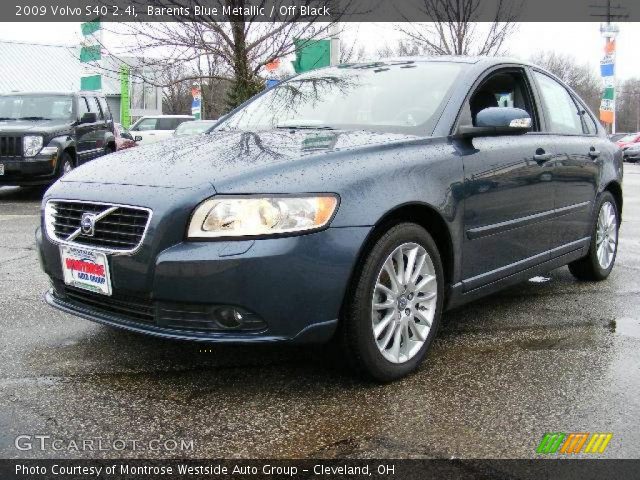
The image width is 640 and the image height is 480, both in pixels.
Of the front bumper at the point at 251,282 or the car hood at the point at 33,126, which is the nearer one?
the front bumper at the point at 251,282

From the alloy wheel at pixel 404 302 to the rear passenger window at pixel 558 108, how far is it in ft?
5.76

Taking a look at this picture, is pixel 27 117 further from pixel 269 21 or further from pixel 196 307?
pixel 196 307

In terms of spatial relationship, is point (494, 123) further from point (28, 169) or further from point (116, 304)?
point (28, 169)

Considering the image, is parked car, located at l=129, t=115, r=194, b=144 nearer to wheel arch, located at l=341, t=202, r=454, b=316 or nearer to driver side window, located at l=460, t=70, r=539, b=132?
driver side window, located at l=460, t=70, r=539, b=132

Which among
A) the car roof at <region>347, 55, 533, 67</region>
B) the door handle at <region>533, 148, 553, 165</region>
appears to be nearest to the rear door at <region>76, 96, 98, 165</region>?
the car roof at <region>347, 55, 533, 67</region>

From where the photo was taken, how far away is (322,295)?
8.98 ft

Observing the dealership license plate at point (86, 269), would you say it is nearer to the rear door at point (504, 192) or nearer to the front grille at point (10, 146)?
the rear door at point (504, 192)

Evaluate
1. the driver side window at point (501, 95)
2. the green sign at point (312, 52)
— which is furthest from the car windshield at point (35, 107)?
the driver side window at point (501, 95)

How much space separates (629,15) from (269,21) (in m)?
45.0

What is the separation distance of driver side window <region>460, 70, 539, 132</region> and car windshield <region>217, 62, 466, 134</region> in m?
0.16

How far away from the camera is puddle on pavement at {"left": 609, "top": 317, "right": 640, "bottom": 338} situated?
3936 mm

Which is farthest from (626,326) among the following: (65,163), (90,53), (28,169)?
(90,53)

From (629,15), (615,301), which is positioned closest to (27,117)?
(615,301)

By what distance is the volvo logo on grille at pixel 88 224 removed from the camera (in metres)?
2.91
